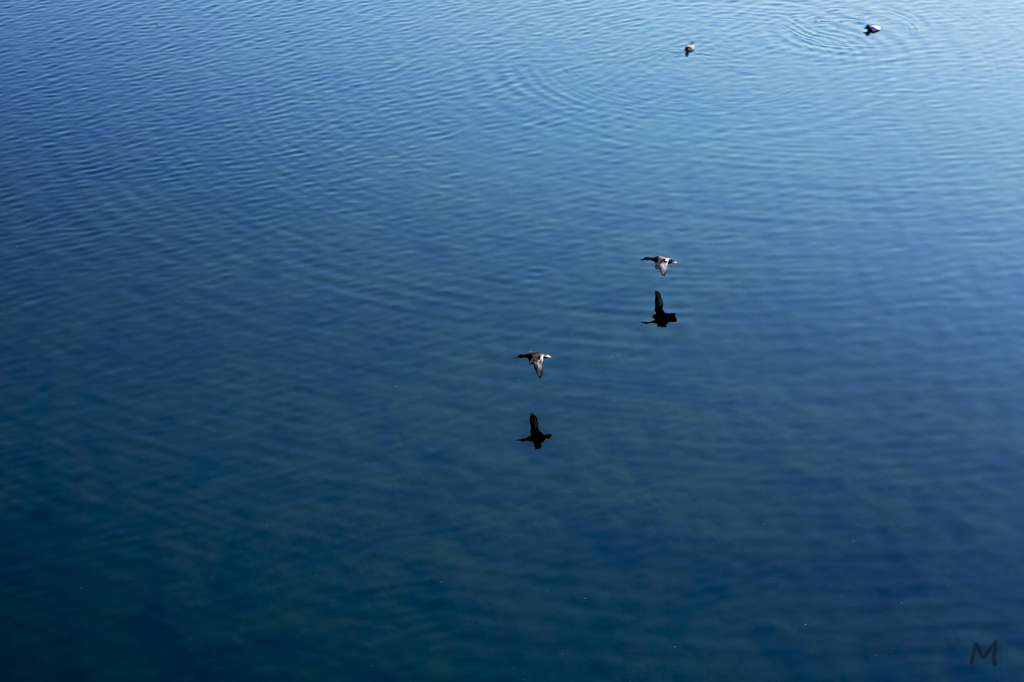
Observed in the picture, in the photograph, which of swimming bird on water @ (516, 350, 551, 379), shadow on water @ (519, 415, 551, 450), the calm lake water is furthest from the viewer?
swimming bird on water @ (516, 350, 551, 379)

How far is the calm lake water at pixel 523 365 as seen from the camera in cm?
1995

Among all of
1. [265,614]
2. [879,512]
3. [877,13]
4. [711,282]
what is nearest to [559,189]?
[711,282]

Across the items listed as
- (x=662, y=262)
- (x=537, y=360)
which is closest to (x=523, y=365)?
(x=537, y=360)

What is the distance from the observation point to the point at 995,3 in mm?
51094

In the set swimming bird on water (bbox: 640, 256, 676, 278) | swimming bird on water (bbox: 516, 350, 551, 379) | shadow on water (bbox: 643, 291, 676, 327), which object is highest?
swimming bird on water (bbox: 640, 256, 676, 278)

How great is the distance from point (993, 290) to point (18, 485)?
2600 centimetres

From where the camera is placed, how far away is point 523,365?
27203 mm

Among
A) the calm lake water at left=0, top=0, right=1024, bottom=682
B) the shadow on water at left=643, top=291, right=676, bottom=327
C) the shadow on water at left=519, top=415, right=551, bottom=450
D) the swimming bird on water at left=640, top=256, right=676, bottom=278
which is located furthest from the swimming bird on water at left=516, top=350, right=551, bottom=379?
the swimming bird on water at left=640, top=256, right=676, bottom=278

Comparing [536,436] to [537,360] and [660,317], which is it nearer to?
[537,360]

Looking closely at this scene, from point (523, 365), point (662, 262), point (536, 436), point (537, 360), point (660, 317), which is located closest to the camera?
point (536, 436)

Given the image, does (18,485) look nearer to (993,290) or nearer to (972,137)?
(993,290)

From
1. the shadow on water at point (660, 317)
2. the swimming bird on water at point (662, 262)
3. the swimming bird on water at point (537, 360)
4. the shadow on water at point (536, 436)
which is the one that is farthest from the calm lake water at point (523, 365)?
the swimming bird on water at point (662, 262)

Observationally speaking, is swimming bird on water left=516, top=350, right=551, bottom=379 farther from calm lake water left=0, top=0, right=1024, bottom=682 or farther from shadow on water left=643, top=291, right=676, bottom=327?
shadow on water left=643, top=291, right=676, bottom=327

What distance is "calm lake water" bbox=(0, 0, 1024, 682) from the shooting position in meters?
20.0
